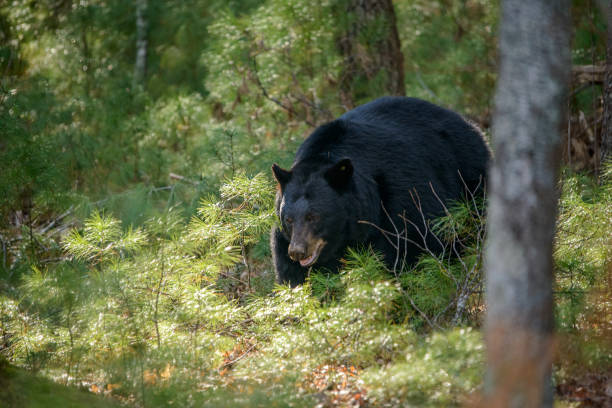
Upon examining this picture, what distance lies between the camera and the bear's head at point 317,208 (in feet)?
17.0

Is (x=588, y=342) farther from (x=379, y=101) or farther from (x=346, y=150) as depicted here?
(x=379, y=101)

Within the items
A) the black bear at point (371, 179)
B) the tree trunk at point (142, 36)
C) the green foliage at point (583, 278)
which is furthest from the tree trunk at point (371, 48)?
the tree trunk at point (142, 36)

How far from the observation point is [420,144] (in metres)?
6.27

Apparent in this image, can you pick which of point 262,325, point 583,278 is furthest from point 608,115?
point 262,325

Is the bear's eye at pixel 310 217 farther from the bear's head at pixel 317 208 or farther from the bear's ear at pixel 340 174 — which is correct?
the bear's ear at pixel 340 174

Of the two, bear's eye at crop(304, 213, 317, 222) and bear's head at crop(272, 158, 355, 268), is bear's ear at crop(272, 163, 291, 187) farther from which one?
bear's eye at crop(304, 213, 317, 222)

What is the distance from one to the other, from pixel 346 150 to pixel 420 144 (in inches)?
38.8

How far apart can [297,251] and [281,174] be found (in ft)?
2.64

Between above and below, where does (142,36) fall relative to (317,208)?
above

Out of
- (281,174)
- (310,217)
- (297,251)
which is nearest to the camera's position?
(297,251)

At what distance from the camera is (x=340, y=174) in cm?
530

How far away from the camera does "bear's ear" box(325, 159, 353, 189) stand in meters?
5.25

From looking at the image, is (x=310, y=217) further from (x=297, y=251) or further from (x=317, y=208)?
(x=297, y=251)

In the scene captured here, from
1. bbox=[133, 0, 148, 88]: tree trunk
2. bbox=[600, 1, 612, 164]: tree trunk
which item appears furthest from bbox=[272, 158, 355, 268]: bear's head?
bbox=[133, 0, 148, 88]: tree trunk
